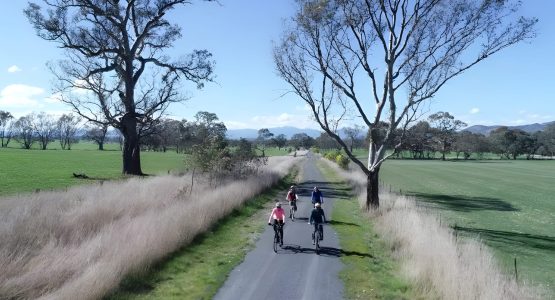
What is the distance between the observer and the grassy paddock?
39.4ft

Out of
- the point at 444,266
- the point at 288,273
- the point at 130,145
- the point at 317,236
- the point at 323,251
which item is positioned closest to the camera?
the point at 444,266

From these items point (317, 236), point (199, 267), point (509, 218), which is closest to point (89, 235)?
point (199, 267)

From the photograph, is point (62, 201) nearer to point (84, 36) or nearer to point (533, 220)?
point (84, 36)

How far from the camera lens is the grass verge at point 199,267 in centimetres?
1141

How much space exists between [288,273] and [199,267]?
2.78 metres

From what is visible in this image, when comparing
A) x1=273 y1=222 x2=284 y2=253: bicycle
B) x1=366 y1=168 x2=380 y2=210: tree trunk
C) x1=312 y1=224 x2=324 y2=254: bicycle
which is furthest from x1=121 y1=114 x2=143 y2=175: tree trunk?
x1=312 y1=224 x2=324 y2=254: bicycle

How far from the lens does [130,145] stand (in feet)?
128

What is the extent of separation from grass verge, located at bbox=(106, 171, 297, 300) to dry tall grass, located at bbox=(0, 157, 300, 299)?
327 mm

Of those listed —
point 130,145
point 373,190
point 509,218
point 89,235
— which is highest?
point 130,145

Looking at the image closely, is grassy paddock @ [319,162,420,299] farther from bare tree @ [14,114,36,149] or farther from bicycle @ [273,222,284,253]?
bare tree @ [14,114,36,149]

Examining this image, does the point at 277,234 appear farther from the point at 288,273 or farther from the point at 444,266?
the point at 444,266

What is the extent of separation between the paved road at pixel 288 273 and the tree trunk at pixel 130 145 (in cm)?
2307

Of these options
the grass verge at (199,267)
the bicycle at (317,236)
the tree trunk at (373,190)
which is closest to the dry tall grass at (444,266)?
the bicycle at (317,236)

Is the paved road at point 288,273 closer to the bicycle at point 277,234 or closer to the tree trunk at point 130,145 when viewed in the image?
the bicycle at point 277,234
